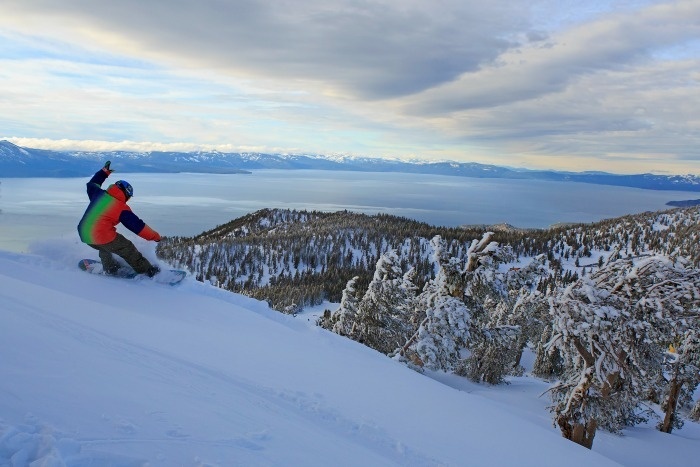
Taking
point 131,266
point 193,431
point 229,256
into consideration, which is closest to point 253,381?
point 193,431

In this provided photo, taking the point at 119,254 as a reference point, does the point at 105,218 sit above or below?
above

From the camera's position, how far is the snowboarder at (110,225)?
29.5ft

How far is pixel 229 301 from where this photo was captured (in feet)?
33.1

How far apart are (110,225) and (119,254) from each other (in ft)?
2.19

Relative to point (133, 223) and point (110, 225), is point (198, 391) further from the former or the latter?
point (110, 225)

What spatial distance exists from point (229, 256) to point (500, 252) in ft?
311

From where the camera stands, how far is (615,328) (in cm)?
1115

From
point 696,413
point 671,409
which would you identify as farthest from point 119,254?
point 696,413

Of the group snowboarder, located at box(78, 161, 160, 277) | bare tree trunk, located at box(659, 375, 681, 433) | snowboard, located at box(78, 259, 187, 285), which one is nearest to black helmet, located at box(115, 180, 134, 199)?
snowboarder, located at box(78, 161, 160, 277)

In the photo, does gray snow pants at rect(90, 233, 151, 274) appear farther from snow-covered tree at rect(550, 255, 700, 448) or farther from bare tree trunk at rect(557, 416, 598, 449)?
bare tree trunk at rect(557, 416, 598, 449)

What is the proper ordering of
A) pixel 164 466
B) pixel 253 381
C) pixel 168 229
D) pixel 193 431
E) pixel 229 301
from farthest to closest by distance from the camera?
pixel 168 229 → pixel 229 301 → pixel 253 381 → pixel 193 431 → pixel 164 466

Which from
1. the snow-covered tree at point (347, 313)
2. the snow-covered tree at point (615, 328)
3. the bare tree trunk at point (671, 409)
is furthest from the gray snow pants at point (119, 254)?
the bare tree trunk at point (671, 409)

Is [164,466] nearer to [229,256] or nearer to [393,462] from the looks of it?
[393,462]

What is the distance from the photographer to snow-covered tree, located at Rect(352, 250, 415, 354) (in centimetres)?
2341
